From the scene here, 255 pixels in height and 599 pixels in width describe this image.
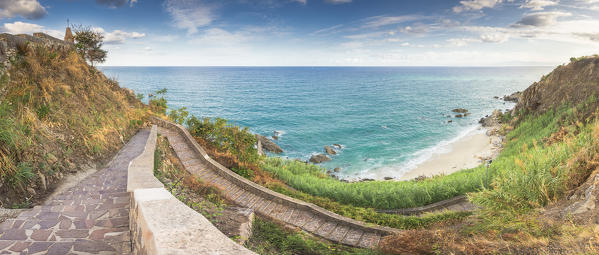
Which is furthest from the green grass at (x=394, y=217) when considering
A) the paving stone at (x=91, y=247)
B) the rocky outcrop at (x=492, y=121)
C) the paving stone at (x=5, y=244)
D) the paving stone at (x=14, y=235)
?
the rocky outcrop at (x=492, y=121)

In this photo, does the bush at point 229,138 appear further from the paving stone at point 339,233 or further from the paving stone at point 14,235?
the paving stone at point 14,235

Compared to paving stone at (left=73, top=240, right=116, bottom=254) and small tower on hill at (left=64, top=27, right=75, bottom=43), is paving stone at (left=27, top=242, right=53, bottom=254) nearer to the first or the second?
paving stone at (left=73, top=240, right=116, bottom=254)

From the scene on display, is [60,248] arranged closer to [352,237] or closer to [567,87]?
[352,237]

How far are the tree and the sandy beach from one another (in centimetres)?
2742

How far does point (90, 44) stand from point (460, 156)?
1405 inches

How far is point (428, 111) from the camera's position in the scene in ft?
186

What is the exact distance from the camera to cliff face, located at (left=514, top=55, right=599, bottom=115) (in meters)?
21.3

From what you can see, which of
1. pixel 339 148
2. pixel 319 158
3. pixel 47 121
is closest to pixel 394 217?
pixel 47 121

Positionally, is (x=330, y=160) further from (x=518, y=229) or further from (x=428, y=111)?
(x=428, y=111)

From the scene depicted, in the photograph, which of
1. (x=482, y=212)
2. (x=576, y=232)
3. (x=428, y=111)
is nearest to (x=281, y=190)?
(x=482, y=212)

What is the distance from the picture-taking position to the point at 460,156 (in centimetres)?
2917

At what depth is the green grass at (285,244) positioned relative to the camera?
7.69m

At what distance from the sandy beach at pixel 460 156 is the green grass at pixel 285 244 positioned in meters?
18.8

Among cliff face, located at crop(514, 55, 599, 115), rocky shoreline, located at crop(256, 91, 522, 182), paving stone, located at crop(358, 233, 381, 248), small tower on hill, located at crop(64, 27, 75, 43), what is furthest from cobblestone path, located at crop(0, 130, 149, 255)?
cliff face, located at crop(514, 55, 599, 115)
